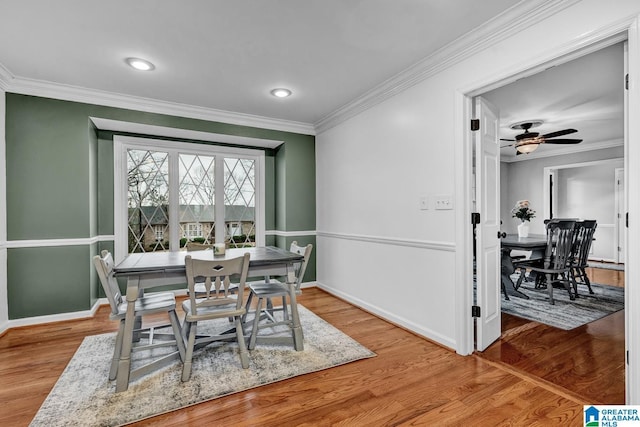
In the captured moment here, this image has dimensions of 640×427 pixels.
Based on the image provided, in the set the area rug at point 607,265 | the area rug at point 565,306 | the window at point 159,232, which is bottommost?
the area rug at point 607,265

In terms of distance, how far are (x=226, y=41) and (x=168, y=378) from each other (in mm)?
2435

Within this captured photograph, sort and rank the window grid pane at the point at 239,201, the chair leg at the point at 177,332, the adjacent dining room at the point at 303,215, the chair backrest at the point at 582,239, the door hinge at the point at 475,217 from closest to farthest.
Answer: the adjacent dining room at the point at 303,215 < the chair leg at the point at 177,332 < the door hinge at the point at 475,217 < the chair backrest at the point at 582,239 < the window grid pane at the point at 239,201

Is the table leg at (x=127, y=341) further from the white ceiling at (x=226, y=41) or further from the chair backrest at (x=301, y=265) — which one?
the white ceiling at (x=226, y=41)

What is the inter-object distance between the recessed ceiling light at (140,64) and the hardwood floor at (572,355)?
363cm

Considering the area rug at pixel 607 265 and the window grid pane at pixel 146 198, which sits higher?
the window grid pane at pixel 146 198

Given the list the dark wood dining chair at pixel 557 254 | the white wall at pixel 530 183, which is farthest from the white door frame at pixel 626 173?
the white wall at pixel 530 183

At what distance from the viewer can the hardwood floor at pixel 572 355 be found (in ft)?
6.44

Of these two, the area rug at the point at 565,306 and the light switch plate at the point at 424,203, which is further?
the area rug at the point at 565,306

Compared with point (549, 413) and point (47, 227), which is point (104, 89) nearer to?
point (47, 227)

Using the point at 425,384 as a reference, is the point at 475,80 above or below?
above

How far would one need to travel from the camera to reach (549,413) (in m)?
1.71

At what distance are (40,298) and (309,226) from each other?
3.14 meters

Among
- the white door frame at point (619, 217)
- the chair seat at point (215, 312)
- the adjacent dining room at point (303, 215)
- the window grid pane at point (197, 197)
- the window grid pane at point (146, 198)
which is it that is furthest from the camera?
the white door frame at point (619, 217)

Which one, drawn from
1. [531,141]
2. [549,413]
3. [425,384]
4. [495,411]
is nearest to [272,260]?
[425,384]
